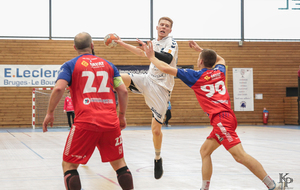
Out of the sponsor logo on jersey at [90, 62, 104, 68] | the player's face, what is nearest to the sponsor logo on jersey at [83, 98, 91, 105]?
the sponsor logo on jersey at [90, 62, 104, 68]

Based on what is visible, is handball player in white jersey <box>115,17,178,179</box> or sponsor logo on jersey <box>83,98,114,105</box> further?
handball player in white jersey <box>115,17,178,179</box>

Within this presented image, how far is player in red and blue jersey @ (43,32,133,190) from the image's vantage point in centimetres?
301

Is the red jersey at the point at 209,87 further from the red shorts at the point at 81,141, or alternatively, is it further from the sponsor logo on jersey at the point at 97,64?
the red shorts at the point at 81,141

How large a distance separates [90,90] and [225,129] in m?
1.43

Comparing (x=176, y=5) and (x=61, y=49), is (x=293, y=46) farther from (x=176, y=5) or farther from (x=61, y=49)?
(x=61, y=49)

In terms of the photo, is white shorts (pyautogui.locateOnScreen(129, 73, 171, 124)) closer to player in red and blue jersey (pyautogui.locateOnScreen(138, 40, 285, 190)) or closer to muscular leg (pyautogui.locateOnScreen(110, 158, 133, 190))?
player in red and blue jersey (pyautogui.locateOnScreen(138, 40, 285, 190))

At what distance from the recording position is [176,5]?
1978cm

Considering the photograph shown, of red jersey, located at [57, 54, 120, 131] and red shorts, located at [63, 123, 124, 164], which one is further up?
red jersey, located at [57, 54, 120, 131]

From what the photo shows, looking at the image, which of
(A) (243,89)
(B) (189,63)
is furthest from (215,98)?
(A) (243,89)

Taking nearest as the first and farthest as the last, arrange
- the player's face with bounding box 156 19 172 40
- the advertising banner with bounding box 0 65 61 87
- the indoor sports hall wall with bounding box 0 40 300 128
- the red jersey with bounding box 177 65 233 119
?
the red jersey with bounding box 177 65 233 119 < the player's face with bounding box 156 19 172 40 < the advertising banner with bounding box 0 65 61 87 < the indoor sports hall wall with bounding box 0 40 300 128

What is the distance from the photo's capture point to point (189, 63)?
66.0 ft

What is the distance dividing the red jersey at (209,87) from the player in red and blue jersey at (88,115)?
1.04 m

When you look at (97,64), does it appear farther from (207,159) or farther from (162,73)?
(162,73)

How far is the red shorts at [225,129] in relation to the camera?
3562mm
